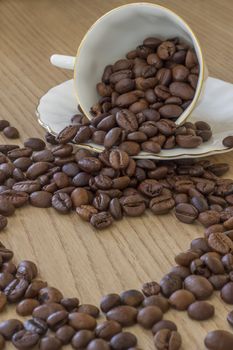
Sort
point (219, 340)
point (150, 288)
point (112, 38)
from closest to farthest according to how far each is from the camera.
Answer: point (219, 340) → point (150, 288) → point (112, 38)

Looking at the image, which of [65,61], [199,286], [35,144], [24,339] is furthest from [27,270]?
[65,61]

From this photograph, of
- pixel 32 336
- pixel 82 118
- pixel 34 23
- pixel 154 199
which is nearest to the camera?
pixel 32 336

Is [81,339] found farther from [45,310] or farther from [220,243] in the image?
[220,243]

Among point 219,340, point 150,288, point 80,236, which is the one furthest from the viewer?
point 80,236

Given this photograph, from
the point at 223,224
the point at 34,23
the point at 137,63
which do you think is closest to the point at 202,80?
the point at 137,63

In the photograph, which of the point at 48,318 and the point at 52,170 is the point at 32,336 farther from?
the point at 52,170
